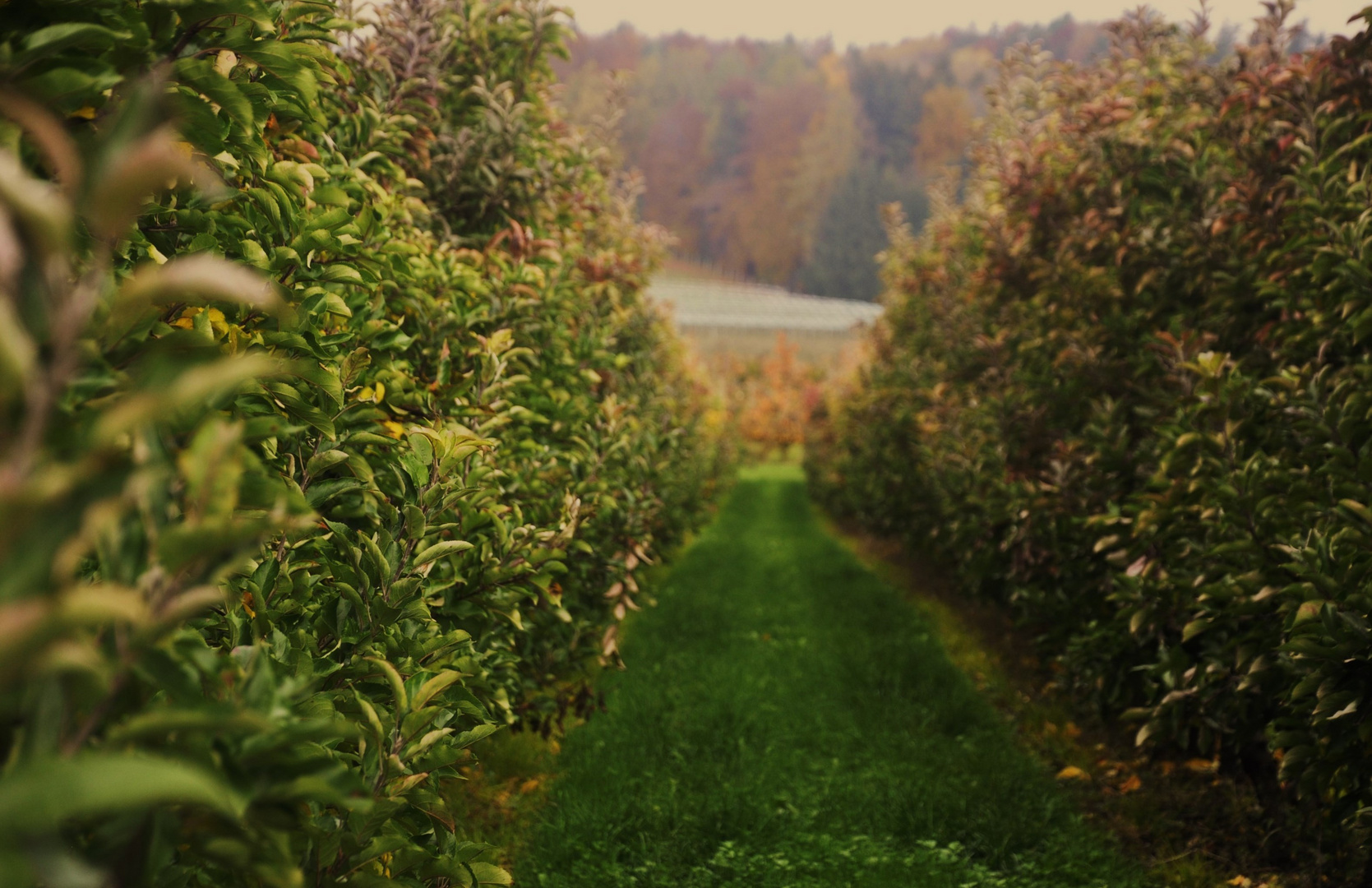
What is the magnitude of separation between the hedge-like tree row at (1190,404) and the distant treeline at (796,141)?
52.6 metres

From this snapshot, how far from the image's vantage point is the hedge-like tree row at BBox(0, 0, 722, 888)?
0.68 m

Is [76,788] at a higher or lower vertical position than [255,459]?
lower

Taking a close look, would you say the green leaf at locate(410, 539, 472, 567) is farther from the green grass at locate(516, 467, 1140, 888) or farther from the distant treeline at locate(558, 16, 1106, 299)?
the distant treeline at locate(558, 16, 1106, 299)

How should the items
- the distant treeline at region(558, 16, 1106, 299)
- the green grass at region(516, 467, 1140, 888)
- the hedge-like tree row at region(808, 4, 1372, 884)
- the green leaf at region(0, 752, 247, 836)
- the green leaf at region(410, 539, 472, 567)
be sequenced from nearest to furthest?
the green leaf at region(0, 752, 247, 836) < the green leaf at region(410, 539, 472, 567) < the hedge-like tree row at region(808, 4, 1372, 884) < the green grass at region(516, 467, 1140, 888) < the distant treeline at region(558, 16, 1106, 299)

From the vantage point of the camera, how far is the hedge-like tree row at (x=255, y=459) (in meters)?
0.68

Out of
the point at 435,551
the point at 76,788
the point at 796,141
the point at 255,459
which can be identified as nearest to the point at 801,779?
the point at 435,551

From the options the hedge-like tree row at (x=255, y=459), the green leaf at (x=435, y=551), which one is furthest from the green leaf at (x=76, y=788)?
the green leaf at (x=435, y=551)

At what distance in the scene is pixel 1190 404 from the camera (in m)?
3.56

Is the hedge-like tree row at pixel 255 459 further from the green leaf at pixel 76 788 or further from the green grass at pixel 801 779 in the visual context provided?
the green grass at pixel 801 779

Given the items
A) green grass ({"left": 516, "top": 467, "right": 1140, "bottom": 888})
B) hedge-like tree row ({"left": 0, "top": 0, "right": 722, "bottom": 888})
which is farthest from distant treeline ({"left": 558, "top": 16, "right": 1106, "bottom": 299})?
hedge-like tree row ({"left": 0, "top": 0, "right": 722, "bottom": 888})

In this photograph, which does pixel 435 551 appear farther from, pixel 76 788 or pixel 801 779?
pixel 801 779

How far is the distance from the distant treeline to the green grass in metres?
53.8

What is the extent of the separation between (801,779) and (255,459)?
3.99m

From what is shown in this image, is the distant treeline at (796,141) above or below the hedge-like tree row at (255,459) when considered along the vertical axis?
above
